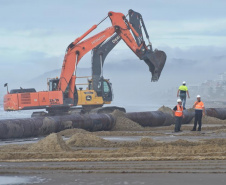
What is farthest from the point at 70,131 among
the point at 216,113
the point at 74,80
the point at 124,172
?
the point at 216,113

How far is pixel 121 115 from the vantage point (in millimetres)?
29000

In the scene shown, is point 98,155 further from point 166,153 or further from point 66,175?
point 66,175

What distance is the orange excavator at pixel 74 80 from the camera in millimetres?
35188

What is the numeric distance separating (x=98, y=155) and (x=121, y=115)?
14292mm

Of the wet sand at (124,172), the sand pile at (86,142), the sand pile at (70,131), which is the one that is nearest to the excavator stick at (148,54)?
the sand pile at (70,131)

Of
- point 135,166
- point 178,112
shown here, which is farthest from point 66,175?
point 178,112

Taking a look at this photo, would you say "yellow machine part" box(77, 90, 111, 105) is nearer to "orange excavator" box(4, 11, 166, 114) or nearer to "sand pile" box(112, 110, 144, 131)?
"orange excavator" box(4, 11, 166, 114)

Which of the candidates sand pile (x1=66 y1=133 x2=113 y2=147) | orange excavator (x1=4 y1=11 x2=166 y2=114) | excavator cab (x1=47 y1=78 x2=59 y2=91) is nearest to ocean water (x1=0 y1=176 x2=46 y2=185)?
sand pile (x1=66 y1=133 x2=113 y2=147)

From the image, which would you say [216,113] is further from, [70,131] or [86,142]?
[86,142]

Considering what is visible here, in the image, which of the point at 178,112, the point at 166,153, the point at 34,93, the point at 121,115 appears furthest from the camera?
the point at 34,93

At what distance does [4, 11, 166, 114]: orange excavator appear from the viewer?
35.2 metres

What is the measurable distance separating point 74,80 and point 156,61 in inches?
195

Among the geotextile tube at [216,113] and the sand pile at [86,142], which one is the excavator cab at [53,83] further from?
the sand pile at [86,142]

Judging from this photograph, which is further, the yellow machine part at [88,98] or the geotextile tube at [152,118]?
the yellow machine part at [88,98]
